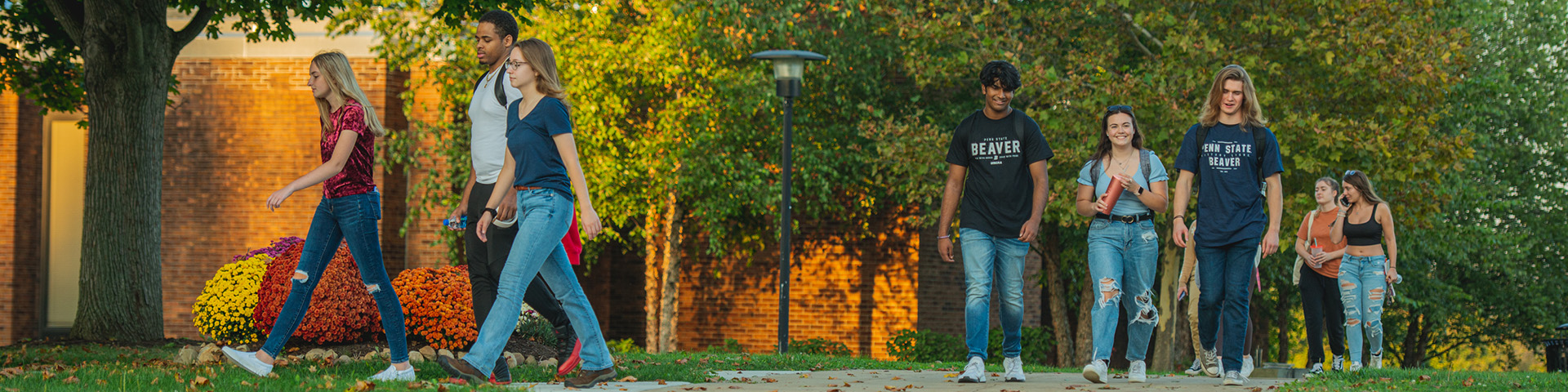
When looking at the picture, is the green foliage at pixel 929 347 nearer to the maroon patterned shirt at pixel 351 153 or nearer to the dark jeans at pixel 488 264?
the dark jeans at pixel 488 264

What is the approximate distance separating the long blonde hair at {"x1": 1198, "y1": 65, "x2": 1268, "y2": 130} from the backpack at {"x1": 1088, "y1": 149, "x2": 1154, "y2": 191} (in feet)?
1.08

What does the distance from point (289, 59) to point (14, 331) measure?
6491 mm

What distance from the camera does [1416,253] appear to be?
72.9 ft

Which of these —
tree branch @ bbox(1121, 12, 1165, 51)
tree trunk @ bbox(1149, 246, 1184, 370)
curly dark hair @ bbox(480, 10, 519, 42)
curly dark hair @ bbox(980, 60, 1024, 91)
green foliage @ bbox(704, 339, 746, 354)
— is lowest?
green foliage @ bbox(704, 339, 746, 354)

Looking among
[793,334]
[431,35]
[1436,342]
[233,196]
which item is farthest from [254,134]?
[1436,342]

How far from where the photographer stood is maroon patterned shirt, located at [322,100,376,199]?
6152 mm

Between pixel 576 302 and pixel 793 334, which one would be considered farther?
pixel 793 334

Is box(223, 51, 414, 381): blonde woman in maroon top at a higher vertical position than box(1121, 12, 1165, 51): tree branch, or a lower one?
lower

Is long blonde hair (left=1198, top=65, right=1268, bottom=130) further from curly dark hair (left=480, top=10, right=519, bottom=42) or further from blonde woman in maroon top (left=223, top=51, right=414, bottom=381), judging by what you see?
blonde woman in maroon top (left=223, top=51, right=414, bottom=381)

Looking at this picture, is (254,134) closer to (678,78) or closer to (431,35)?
(431,35)

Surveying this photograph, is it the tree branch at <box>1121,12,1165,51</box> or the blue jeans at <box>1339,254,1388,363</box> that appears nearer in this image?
the blue jeans at <box>1339,254,1388,363</box>

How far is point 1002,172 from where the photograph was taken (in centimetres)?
673

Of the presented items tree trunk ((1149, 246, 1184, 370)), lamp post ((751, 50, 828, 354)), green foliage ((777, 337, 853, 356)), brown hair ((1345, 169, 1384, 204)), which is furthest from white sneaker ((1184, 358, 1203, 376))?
green foliage ((777, 337, 853, 356))

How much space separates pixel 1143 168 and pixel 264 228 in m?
16.6
